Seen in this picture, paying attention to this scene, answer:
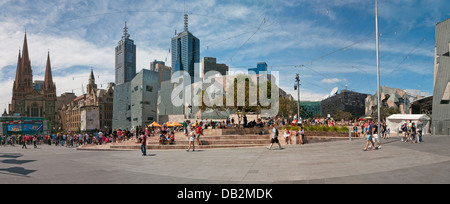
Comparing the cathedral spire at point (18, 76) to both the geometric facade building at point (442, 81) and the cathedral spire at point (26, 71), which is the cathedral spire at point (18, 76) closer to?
the cathedral spire at point (26, 71)

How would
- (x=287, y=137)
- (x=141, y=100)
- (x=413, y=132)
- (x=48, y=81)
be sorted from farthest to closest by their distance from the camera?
(x=48, y=81) → (x=141, y=100) → (x=287, y=137) → (x=413, y=132)

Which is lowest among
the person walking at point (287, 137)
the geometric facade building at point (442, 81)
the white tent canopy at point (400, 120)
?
the person walking at point (287, 137)

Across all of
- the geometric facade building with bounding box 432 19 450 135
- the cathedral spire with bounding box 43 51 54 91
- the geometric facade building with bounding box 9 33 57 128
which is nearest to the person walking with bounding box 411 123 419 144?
the geometric facade building with bounding box 432 19 450 135

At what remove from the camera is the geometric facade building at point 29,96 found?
400ft

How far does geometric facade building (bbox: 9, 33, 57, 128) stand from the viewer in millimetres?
121938

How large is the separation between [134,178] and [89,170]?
107 inches

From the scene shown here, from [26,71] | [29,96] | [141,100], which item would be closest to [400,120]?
[141,100]

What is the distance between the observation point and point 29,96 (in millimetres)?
121938

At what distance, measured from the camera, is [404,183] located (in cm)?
696

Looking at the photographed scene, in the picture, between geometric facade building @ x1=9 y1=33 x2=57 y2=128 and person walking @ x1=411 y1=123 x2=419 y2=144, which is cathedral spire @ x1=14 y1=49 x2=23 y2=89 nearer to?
geometric facade building @ x1=9 y1=33 x2=57 y2=128

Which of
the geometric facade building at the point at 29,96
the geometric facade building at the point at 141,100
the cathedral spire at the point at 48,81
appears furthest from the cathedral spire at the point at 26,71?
the geometric facade building at the point at 141,100

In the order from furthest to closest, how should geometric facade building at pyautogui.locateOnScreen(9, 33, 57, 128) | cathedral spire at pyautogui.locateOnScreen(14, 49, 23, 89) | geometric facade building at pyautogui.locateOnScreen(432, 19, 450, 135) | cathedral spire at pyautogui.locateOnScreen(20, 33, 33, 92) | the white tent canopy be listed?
cathedral spire at pyautogui.locateOnScreen(20, 33, 33, 92) < cathedral spire at pyautogui.locateOnScreen(14, 49, 23, 89) < geometric facade building at pyautogui.locateOnScreen(9, 33, 57, 128) < geometric facade building at pyautogui.locateOnScreen(432, 19, 450, 135) < the white tent canopy

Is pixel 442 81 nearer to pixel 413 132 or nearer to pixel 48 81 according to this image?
pixel 413 132
